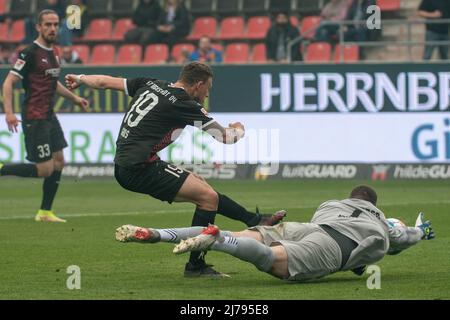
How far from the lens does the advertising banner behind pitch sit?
2208cm

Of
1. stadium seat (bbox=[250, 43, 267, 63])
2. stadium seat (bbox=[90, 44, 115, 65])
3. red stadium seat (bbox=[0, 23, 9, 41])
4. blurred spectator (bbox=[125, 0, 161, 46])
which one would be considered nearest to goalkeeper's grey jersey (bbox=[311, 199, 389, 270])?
stadium seat (bbox=[250, 43, 267, 63])

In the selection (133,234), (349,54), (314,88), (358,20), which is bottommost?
(314,88)

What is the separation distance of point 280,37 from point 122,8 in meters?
6.61

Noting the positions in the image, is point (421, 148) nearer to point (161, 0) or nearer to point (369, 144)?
point (369, 144)

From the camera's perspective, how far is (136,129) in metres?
10.6

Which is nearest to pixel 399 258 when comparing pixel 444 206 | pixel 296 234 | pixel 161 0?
pixel 296 234

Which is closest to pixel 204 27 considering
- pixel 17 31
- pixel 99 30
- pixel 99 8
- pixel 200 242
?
pixel 99 30

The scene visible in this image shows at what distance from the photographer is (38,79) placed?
52.4ft

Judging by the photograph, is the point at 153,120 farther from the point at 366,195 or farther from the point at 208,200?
the point at 366,195

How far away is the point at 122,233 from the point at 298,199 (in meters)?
9.37

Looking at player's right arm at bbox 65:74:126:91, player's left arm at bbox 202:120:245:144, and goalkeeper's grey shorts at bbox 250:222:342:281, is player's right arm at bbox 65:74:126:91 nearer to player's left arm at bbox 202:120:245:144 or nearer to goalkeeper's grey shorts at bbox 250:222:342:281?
player's left arm at bbox 202:120:245:144

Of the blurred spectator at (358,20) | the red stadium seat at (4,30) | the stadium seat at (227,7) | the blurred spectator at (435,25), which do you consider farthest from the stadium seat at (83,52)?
the blurred spectator at (435,25)

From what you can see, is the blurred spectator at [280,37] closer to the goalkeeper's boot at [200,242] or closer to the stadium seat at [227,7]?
the stadium seat at [227,7]
